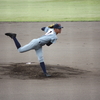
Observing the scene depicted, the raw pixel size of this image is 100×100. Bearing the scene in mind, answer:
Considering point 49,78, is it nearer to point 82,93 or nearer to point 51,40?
point 51,40

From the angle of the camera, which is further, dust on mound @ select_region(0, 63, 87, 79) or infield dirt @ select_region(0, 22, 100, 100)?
dust on mound @ select_region(0, 63, 87, 79)

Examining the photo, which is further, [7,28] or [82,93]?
[7,28]

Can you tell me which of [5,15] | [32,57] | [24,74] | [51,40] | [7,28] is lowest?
[5,15]

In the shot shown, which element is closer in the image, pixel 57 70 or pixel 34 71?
pixel 34 71

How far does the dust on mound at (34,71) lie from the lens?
9211 millimetres

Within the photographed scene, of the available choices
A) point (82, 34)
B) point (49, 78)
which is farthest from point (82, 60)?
point (82, 34)

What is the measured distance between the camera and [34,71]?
9570mm

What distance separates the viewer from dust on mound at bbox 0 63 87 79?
9211mm

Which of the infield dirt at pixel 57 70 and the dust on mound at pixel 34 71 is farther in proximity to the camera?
Result: the dust on mound at pixel 34 71

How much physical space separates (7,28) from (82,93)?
10259 millimetres

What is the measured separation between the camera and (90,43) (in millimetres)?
13914

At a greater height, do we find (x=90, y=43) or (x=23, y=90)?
(x=23, y=90)

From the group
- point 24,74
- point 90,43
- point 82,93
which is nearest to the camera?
point 82,93

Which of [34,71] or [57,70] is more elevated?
[34,71]
